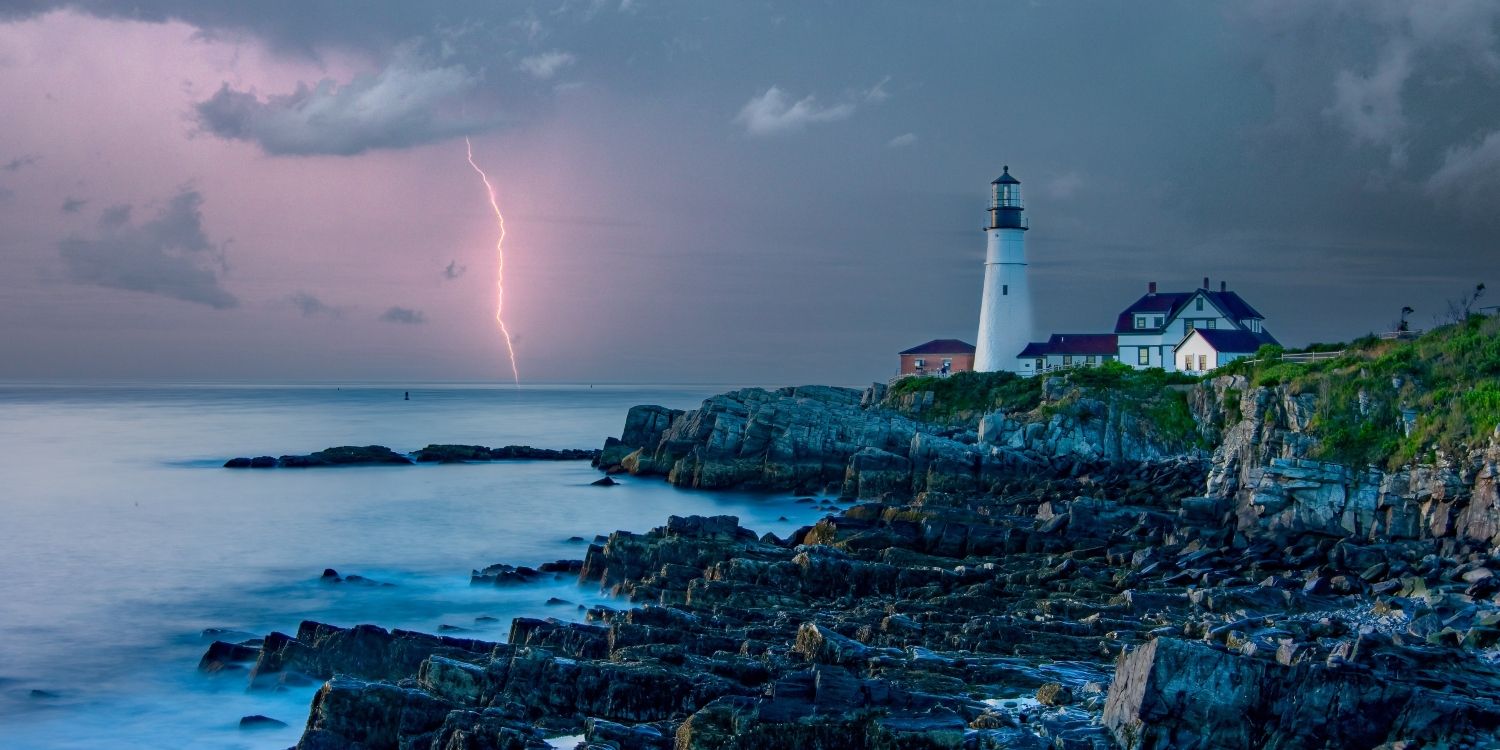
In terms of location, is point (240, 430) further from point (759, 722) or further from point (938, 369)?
point (759, 722)

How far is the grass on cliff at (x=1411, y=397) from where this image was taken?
1049 inches

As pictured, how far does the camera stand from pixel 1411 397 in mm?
29344

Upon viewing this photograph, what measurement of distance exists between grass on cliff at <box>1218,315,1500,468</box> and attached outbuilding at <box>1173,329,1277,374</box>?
76.8ft

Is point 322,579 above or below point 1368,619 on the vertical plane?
below

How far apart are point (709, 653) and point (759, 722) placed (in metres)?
3.36

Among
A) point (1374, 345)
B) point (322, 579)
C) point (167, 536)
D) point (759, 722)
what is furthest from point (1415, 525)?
point (167, 536)

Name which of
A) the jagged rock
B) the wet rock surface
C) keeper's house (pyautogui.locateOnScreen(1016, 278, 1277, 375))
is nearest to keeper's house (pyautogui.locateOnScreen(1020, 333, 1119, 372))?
keeper's house (pyautogui.locateOnScreen(1016, 278, 1277, 375))

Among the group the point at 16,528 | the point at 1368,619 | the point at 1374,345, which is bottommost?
the point at 16,528

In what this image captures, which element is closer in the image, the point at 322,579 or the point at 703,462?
the point at 322,579

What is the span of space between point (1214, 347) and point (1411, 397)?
30.1 meters

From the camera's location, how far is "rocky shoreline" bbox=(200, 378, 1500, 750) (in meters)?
10.9

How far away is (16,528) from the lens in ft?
125

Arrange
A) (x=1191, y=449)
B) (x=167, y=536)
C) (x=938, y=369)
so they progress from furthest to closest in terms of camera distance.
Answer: (x=938, y=369)
(x=1191, y=449)
(x=167, y=536)

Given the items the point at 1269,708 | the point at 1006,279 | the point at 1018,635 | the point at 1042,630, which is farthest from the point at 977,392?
the point at 1269,708
